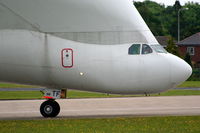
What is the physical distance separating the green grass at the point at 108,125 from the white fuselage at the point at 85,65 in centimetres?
136

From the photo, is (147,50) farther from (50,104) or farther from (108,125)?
(50,104)

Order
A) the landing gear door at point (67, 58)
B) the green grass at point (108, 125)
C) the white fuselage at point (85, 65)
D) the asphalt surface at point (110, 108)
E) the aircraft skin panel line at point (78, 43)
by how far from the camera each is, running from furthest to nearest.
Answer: the asphalt surface at point (110, 108), the landing gear door at point (67, 58), the aircraft skin panel line at point (78, 43), the white fuselage at point (85, 65), the green grass at point (108, 125)

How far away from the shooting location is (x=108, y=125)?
23.7 m

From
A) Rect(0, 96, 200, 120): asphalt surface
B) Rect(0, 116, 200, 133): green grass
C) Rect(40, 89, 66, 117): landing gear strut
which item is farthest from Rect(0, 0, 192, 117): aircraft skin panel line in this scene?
Rect(0, 96, 200, 120): asphalt surface

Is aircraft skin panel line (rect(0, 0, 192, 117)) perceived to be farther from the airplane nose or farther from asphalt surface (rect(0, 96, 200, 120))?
asphalt surface (rect(0, 96, 200, 120))

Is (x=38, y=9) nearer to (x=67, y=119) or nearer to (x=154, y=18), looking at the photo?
(x=67, y=119)

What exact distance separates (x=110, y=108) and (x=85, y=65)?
21.2 ft

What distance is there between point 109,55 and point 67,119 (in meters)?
2.81

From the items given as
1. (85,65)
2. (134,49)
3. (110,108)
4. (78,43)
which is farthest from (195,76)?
(85,65)

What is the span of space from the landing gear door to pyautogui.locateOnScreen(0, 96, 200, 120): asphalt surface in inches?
Answer: 107

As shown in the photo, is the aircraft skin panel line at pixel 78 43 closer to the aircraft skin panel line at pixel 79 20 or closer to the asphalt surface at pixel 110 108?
the aircraft skin panel line at pixel 79 20

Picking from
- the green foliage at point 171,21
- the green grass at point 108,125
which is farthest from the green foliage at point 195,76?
the green foliage at point 171,21

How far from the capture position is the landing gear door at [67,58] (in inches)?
1038

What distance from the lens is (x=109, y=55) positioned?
2620cm
